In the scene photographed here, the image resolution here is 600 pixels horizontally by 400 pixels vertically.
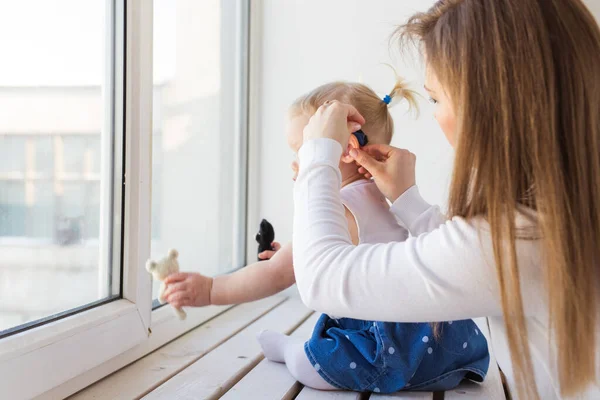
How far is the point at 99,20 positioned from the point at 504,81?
2.53 feet

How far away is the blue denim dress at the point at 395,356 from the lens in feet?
3.47

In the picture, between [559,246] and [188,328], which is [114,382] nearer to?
[188,328]

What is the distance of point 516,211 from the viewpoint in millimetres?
723

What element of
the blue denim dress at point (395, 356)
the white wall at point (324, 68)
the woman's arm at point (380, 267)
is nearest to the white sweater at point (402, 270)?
the woman's arm at point (380, 267)

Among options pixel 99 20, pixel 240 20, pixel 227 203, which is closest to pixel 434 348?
pixel 99 20

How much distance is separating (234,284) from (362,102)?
429 millimetres

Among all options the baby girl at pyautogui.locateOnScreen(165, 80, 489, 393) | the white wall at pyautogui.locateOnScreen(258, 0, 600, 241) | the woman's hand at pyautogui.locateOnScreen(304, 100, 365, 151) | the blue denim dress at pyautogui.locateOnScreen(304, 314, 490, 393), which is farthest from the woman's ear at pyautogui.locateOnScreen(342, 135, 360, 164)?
the white wall at pyautogui.locateOnScreen(258, 0, 600, 241)

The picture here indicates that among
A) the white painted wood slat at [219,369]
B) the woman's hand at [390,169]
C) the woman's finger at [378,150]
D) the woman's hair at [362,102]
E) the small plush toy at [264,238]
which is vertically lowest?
the white painted wood slat at [219,369]

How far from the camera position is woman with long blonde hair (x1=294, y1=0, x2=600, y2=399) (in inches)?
27.5

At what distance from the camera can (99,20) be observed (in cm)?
118

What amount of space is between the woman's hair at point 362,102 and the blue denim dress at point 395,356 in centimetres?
38

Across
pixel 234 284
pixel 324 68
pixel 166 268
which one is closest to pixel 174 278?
pixel 166 268

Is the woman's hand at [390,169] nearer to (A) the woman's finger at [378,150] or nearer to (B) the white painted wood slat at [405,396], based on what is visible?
(A) the woman's finger at [378,150]

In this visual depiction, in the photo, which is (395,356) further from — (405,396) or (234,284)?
(234,284)
